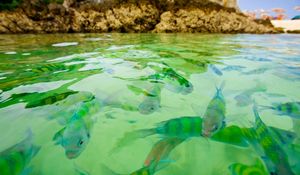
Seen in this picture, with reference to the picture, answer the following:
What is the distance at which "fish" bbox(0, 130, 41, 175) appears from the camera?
1029 mm

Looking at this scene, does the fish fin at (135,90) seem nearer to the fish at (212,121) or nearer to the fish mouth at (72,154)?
the fish at (212,121)

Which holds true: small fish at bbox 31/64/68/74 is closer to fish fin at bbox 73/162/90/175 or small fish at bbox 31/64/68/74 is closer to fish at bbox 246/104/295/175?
fish fin at bbox 73/162/90/175

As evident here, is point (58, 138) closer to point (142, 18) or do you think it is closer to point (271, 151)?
point (271, 151)

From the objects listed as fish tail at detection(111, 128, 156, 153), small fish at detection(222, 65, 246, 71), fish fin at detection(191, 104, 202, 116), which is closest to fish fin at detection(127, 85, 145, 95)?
fish fin at detection(191, 104, 202, 116)

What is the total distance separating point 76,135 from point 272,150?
51.0 inches

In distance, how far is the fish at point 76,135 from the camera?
1.18 meters

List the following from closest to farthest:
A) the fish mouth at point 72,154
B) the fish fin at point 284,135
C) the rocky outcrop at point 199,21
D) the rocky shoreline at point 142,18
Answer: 1. the fish mouth at point 72,154
2. the fish fin at point 284,135
3. the rocky shoreline at point 142,18
4. the rocky outcrop at point 199,21

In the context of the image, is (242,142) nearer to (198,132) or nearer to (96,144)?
(198,132)

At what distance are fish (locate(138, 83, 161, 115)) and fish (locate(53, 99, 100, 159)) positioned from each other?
1.59ft

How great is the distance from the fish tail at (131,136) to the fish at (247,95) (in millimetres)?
1072

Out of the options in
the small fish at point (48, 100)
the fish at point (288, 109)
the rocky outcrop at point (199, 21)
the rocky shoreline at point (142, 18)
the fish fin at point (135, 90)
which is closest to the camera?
the fish at point (288, 109)

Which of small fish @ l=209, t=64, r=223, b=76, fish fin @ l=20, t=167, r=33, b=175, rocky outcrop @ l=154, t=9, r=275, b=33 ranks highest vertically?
rocky outcrop @ l=154, t=9, r=275, b=33

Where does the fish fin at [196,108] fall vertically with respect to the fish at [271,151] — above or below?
below

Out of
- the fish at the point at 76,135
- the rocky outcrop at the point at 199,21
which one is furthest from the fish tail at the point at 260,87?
the rocky outcrop at the point at 199,21
